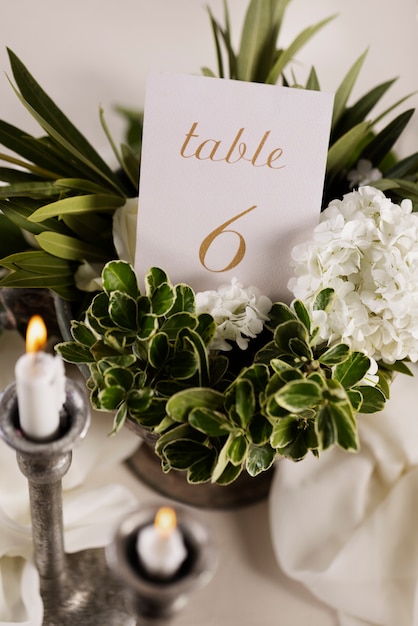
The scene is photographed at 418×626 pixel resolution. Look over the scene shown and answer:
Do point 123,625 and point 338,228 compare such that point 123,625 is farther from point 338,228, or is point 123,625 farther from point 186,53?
point 186,53

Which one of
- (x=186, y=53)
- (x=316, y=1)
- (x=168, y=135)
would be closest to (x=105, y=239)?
(x=168, y=135)

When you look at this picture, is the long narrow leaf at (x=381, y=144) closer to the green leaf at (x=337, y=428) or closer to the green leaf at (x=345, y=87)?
the green leaf at (x=345, y=87)

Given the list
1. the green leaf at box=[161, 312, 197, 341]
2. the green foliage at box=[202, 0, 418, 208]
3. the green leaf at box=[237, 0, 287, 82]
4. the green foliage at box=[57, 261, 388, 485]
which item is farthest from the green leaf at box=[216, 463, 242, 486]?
the green leaf at box=[237, 0, 287, 82]

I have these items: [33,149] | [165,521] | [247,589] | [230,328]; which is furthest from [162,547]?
[33,149]

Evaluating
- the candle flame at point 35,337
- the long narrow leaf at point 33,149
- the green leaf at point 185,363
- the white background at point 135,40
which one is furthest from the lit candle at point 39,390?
the white background at point 135,40

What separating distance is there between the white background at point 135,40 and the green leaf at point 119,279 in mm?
581

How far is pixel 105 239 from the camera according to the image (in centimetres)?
72

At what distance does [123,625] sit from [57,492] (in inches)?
5.6

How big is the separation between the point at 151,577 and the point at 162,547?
2 cm

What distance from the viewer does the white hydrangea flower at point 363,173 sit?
773 millimetres

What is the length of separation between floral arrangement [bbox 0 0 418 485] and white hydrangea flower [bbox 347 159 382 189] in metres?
0.08

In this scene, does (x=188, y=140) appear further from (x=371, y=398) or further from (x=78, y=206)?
(x=371, y=398)

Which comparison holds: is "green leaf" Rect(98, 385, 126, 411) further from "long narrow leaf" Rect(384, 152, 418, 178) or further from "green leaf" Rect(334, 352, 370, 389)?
"long narrow leaf" Rect(384, 152, 418, 178)

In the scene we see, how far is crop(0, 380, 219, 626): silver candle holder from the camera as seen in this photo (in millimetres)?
350
